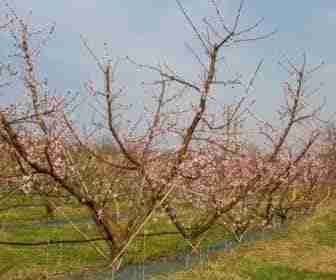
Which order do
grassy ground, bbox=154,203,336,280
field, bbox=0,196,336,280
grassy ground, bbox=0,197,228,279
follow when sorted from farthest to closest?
grassy ground, bbox=0,197,228,279, field, bbox=0,196,336,280, grassy ground, bbox=154,203,336,280

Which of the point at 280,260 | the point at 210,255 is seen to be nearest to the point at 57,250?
the point at 210,255

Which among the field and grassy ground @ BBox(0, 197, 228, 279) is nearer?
the field

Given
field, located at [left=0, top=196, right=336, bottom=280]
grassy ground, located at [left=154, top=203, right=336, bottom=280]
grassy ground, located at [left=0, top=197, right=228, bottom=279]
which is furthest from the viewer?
grassy ground, located at [left=0, top=197, right=228, bottom=279]

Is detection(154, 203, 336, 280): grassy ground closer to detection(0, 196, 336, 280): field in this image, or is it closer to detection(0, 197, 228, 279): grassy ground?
detection(0, 196, 336, 280): field

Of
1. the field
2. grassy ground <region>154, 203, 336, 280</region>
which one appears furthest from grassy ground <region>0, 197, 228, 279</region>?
grassy ground <region>154, 203, 336, 280</region>

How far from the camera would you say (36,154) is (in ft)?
27.2

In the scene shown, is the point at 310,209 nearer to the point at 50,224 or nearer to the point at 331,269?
the point at 50,224

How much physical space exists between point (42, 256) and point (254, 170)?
19.4ft

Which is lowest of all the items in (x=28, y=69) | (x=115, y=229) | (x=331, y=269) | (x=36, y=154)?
(x=331, y=269)

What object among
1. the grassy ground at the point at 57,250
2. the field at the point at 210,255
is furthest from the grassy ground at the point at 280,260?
the grassy ground at the point at 57,250

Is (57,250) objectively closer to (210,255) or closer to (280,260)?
(210,255)

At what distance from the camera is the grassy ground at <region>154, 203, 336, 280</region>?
410 inches

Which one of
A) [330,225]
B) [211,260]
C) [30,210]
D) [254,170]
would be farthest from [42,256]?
[30,210]

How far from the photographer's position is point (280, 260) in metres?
11.9
